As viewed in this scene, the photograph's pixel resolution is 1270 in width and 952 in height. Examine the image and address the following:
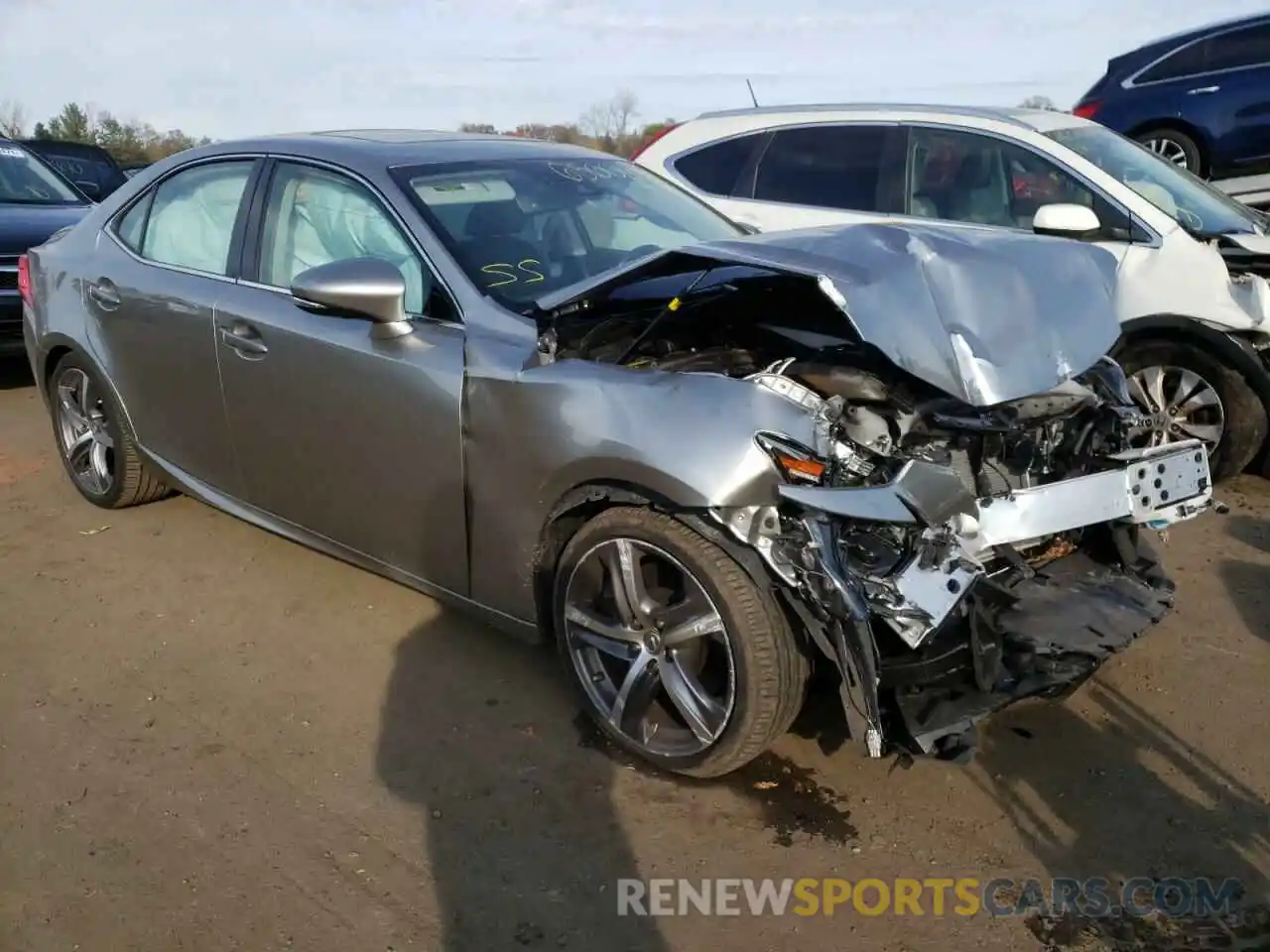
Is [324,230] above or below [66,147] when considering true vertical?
above

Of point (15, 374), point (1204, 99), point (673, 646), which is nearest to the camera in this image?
point (673, 646)

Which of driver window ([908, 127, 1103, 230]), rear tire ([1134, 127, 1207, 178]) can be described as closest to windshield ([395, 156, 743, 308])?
driver window ([908, 127, 1103, 230])

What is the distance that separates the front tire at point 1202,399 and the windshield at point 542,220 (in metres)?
2.31

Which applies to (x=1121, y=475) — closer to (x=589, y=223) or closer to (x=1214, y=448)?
(x=589, y=223)

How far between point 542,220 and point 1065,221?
2.64 meters

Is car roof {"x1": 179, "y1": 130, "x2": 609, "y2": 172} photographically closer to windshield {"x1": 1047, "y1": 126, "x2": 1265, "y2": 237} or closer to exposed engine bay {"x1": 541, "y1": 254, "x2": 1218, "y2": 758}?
exposed engine bay {"x1": 541, "y1": 254, "x2": 1218, "y2": 758}

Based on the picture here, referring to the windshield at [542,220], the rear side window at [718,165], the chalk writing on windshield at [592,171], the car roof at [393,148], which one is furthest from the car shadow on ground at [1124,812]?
the rear side window at [718,165]

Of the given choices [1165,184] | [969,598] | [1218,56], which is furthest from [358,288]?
[1218,56]

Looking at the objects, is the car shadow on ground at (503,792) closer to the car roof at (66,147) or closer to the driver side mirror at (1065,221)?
the driver side mirror at (1065,221)

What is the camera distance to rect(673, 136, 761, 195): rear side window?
6.86 metres

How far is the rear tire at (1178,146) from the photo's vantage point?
10.1 m

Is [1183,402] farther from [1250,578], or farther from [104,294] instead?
[104,294]

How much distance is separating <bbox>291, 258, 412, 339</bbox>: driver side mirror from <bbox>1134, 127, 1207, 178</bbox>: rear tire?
29.4 feet

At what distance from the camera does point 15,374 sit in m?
8.97
